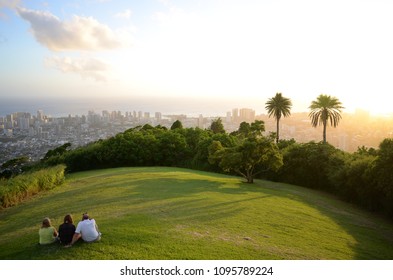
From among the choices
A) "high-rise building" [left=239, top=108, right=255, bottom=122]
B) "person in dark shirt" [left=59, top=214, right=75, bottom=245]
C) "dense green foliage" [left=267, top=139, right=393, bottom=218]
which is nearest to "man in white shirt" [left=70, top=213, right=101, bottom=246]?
"person in dark shirt" [left=59, top=214, right=75, bottom=245]

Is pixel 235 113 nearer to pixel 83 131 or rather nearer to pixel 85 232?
pixel 83 131

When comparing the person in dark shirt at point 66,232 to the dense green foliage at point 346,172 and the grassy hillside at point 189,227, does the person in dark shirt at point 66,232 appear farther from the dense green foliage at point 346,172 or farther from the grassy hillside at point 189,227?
the dense green foliage at point 346,172

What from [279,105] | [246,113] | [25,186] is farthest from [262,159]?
[246,113]

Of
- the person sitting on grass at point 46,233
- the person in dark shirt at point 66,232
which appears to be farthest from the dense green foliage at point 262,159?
the person sitting on grass at point 46,233

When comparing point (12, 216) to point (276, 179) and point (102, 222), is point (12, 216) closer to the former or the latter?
point (102, 222)

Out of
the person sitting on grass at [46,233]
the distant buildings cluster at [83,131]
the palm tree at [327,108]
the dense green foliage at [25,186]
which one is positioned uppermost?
the palm tree at [327,108]

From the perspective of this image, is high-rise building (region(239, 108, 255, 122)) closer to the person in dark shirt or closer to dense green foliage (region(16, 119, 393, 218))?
dense green foliage (region(16, 119, 393, 218))

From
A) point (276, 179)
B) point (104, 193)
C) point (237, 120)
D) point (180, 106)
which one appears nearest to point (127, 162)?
Answer: point (276, 179)
